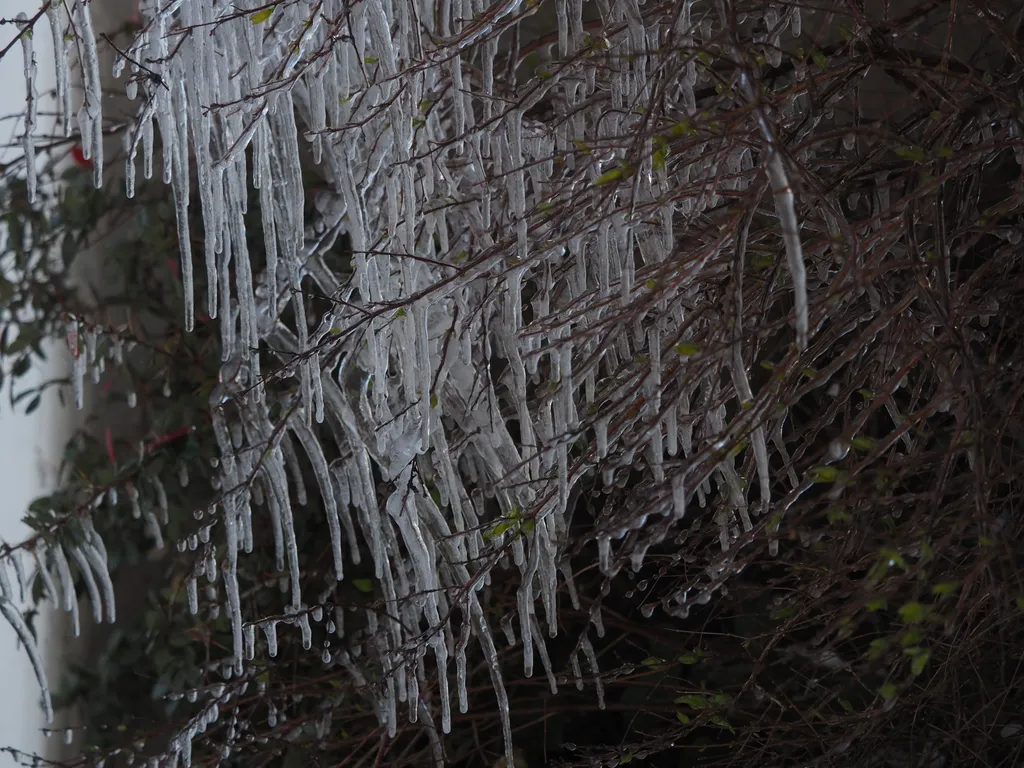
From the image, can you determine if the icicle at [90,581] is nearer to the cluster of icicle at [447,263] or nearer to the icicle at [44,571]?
the icicle at [44,571]

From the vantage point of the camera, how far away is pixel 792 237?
1.86 ft

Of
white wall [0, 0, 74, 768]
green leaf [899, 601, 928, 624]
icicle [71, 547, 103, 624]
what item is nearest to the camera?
green leaf [899, 601, 928, 624]

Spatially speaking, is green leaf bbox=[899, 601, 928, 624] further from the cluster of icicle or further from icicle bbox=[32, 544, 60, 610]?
icicle bbox=[32, 544, 60, 610]

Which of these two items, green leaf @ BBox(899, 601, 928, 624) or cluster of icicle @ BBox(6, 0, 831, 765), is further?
cluster of icicle @ BBox(6, 0, 831, 765)

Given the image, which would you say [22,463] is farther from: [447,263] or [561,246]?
[561,246]

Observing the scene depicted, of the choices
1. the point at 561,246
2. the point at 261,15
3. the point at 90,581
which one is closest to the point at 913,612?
the point at 561,246

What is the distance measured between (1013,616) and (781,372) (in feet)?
0.91

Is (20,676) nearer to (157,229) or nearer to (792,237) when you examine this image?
(157,229)

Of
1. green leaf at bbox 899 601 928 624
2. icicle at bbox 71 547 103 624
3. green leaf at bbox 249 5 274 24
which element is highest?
green leaf at bbox 249 5 274 24

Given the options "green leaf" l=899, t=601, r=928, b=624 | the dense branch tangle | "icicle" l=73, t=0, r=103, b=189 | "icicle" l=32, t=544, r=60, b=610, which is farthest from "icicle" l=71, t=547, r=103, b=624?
"green leaf" l=899, t=601, r=928, b=624

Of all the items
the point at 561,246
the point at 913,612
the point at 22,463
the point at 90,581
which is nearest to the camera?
the point at 913,612

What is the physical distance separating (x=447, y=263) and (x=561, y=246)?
0.57ft

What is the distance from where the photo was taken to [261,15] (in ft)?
2.63

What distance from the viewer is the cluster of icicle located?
76cm
